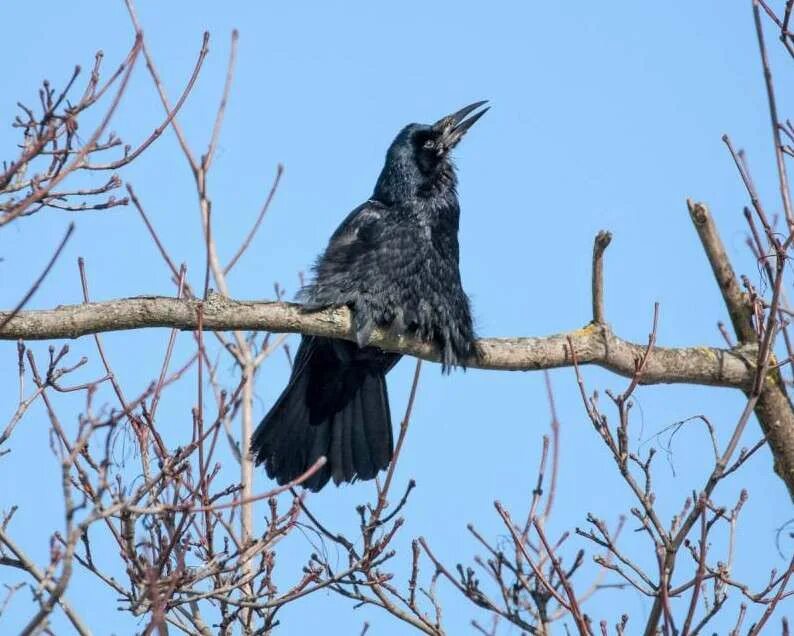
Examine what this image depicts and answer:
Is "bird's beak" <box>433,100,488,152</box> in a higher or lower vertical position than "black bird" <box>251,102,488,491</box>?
higher

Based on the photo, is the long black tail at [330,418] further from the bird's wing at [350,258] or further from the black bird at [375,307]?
the bird's wing at [350,258]

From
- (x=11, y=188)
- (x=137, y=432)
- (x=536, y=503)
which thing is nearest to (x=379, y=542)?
(x=536, y=503)

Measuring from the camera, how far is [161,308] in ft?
13.8

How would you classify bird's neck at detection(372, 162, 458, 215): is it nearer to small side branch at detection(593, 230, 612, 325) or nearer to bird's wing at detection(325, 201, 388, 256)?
bird's wing at detection(325, 201, 388, 256)

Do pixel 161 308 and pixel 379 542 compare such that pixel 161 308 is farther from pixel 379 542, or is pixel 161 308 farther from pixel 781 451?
pixel 781 451

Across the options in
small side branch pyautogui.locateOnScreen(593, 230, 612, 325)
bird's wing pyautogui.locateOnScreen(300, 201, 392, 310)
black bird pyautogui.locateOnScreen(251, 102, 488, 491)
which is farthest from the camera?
black bird pyautogui.locateOnScreen(251, 102, 488, 491)

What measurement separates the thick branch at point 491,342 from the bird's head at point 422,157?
102 cm

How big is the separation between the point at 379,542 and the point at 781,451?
1919 millimetres

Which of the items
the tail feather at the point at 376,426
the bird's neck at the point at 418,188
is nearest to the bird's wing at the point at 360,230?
the bird's neck at the point at 418,188

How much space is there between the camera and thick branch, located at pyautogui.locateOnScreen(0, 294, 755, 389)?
13.7 feet

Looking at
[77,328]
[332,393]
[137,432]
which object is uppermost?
[332,393]

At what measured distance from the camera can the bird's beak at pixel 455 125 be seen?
6520mm

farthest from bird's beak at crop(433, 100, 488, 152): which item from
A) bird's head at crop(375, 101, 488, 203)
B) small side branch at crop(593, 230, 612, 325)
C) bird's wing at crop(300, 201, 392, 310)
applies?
small side branch at crop(593, 230, 612, 325)

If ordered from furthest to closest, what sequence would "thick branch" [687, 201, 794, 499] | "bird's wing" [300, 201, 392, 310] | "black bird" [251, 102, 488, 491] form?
"black bird" [251, 102, 488, 491] → "bird's wing" [300, 201, 392, 310] → "thick branch" [687, 201, 794, 499]
